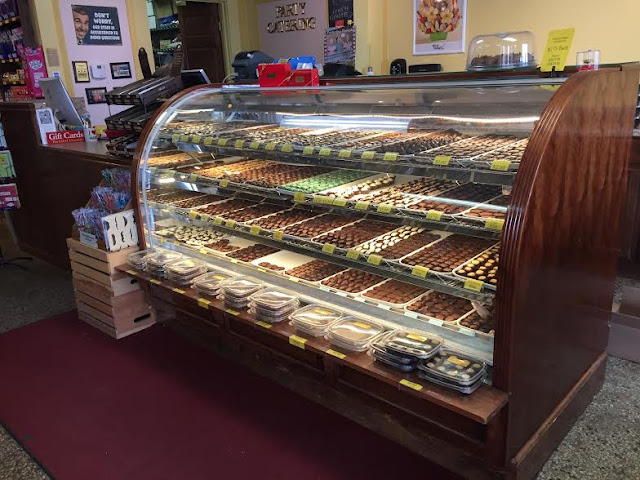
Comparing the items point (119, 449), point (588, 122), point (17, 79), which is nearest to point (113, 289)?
point (119, 449)

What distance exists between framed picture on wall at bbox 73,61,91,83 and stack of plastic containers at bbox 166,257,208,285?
4890mm

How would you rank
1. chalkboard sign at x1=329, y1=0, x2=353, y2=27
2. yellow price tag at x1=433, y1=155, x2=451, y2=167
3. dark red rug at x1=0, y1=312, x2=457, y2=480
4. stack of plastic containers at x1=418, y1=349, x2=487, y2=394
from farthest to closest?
1. chalkboard sign at x1=329, y1=0, x2=353, y2=27
2. dark red rug at x1=0, y1=312, x2=457, y2=480
3. yellow price tag at x1=433, y1=155, x2=451, y2=167
4. stack of plastic containers at x1=418, y1=349, x2=487, y2=394

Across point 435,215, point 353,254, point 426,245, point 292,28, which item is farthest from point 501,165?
point 292,28

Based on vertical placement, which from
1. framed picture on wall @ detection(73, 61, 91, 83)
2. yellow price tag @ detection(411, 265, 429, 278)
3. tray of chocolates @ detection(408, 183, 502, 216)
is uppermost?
framed picture on wall @ detection(73, 61, 91, 83)

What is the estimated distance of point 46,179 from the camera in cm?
502

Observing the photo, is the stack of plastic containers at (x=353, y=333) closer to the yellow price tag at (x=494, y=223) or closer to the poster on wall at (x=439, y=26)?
the yellow price tag at (x=494, y=223)

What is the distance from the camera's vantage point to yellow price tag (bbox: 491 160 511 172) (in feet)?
6.98

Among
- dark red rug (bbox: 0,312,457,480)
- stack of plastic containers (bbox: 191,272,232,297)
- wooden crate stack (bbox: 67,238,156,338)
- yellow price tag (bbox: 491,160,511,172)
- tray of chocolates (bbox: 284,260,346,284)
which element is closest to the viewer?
yellow price tag (bbox: 491,160,511,172)

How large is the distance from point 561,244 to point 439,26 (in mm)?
5260

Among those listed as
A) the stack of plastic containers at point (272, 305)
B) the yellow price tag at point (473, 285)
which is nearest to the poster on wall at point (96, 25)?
the stack of plastic containers at point (272, 305)

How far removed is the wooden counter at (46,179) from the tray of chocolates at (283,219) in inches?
58.1

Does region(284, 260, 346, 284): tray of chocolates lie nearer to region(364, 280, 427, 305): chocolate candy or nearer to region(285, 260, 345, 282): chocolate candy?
region(285, 260, 345, 282): chocolate candy

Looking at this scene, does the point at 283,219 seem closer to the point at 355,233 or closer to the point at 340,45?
the point at 355,233

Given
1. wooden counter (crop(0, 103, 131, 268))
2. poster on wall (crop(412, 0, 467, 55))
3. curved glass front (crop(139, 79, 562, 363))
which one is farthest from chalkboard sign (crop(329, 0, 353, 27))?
curved glass front (crop(139, 79, 562, 363))
